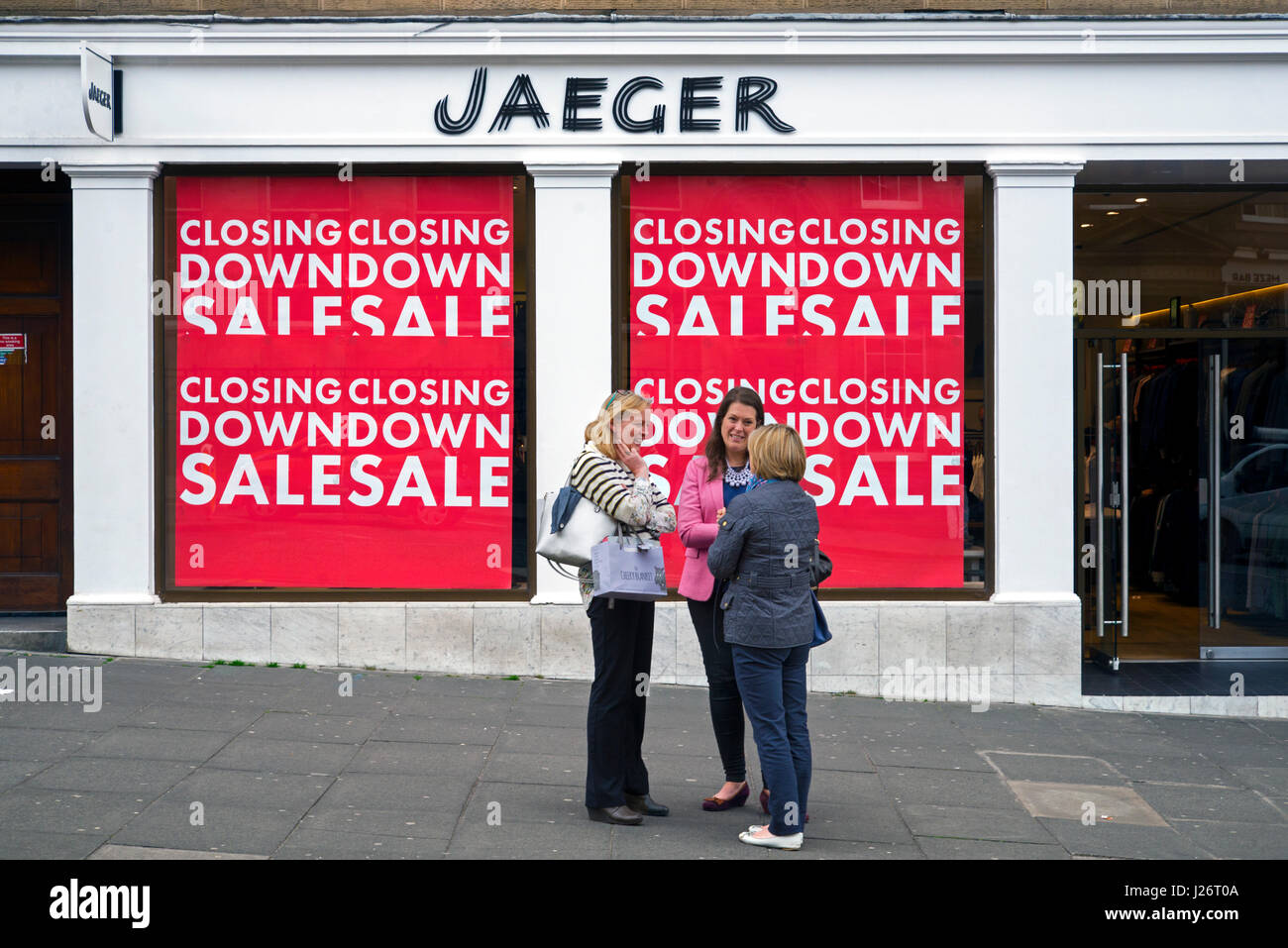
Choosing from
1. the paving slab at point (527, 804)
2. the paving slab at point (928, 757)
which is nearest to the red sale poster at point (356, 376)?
the paving slab at point (527, 804)

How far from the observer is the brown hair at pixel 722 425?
573 centimetres

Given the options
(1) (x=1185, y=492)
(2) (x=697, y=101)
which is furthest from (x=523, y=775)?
(1) (x=1185, y=492)

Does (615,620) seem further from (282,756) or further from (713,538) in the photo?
(282,756)

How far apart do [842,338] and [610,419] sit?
3.74m

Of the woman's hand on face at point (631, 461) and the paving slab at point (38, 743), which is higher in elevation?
the woman's hand on face at point (631, 461)

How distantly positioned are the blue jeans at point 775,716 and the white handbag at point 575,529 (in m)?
0.81

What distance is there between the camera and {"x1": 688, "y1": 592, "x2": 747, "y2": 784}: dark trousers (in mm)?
5684

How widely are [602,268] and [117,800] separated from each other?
4.81 meters

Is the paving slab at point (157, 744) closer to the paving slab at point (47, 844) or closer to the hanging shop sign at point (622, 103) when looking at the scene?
the paving slab at point (47, 844)

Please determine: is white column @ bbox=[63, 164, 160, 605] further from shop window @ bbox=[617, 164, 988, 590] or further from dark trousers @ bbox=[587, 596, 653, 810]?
dark trousers @ bbox=[587, 596, 653, 810]

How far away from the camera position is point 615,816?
18.2 feet

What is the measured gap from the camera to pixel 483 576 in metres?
8.72

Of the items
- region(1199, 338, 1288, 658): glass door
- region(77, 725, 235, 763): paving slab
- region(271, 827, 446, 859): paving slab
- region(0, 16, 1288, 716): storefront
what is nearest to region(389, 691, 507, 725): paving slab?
region(0, 16, 1288, 716): storefront

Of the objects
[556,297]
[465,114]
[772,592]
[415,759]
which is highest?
[465,114]
